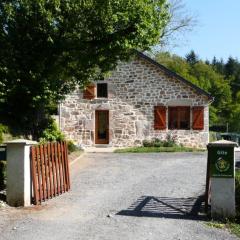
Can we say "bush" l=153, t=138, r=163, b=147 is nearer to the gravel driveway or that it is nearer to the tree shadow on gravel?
the gravel driveway

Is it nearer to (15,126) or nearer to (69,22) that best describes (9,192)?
(69,22)

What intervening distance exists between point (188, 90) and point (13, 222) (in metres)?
19.8

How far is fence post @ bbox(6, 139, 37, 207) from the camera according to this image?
417 inches

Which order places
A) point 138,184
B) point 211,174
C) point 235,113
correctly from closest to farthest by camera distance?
1. point 211,174
2. point 138,184
3. point 235,113

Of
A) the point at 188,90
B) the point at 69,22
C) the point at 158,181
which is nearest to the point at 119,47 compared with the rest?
Answer: the point at 69,22

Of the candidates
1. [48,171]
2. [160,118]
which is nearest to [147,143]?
[160,118]

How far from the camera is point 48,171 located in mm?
11578

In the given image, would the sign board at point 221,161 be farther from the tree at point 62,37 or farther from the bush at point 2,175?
the tree at point 62,37

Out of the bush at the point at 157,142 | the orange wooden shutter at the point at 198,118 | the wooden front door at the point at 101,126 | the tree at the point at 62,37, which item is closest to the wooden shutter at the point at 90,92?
the wooden front door at the point at 101,126

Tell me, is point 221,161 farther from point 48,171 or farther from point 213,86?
point 213,86

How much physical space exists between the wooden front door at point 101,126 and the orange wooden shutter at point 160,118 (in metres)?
2.76

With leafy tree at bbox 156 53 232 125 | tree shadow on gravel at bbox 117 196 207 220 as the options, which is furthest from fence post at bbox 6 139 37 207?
leafy tree at bbox 156 53 232 125

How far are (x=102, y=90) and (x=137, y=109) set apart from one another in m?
2.30

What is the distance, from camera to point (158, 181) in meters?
14.1
